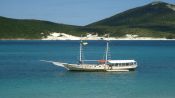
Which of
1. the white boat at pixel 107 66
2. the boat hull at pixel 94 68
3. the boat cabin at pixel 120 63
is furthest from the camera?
the boat cabin at pixel 120 63

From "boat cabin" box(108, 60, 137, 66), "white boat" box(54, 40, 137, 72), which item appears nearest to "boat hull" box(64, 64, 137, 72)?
"white boat" box(54, 40, 137, 72)

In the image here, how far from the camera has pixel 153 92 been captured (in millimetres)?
51312

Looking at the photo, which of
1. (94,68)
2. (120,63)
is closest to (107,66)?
(94,68)

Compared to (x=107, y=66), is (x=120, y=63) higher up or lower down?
higher up

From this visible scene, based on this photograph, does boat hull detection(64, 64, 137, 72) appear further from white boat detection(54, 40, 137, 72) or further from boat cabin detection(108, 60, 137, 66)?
boat cabin detection(108, 60, 137, 66)

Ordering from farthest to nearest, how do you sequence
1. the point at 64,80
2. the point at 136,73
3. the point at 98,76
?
1. the point at 136,73
2. the point at 98,76
3. the point at 64,80

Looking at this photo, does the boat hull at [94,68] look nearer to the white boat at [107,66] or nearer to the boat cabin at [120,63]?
the white boat at [107,66]

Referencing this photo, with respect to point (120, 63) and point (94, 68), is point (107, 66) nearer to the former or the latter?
point (94, 68)

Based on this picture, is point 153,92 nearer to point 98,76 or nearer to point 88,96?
point 88,96

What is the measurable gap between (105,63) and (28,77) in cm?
1578

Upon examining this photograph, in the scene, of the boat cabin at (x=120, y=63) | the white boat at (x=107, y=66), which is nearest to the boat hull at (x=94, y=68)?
the white boat at (x=107, y=66)

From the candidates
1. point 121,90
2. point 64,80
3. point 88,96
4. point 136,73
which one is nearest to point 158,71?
point 136,73

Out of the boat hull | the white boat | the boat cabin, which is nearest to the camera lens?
the boat hull

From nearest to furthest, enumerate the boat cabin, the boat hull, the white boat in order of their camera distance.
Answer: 1. the boat hull
2. the white boat
3. the boat cabin
